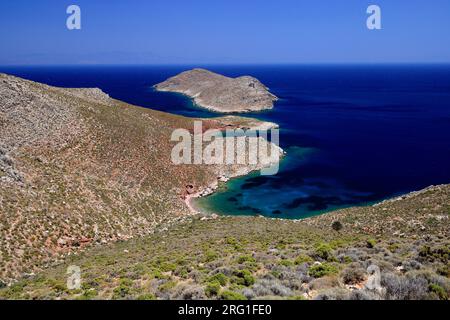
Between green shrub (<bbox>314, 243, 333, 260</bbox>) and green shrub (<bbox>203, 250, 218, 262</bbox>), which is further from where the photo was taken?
green shrub (<bbox>203, 250, 218, 262</bbox>)

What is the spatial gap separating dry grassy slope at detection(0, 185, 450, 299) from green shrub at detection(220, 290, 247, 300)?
3cm

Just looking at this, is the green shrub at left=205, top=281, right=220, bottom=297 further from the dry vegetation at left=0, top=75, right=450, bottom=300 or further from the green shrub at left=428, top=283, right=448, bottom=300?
the green shrub at left=428, top=283, right=448, bottom=300

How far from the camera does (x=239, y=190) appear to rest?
211ft

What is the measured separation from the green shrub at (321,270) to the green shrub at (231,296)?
4.35m

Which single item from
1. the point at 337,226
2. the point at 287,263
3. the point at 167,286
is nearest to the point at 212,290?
the point at 167,286

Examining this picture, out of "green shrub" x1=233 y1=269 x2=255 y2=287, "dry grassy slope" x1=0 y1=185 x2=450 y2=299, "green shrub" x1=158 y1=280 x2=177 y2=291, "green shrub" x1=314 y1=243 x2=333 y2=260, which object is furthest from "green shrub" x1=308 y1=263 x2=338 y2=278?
"green shrub" x1=158 y1=280 x2=177 y2=291

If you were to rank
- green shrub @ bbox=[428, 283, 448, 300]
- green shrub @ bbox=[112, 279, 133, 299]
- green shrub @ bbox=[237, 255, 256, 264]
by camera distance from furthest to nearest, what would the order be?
green shrub @ bbox=[237, 255, 256, 264] < green shrub @ bbox=[112, 279, 133, 299] < green shrub @ bbox=[428, 283, 448, 300]

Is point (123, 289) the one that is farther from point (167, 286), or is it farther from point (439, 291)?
point (439, 291)

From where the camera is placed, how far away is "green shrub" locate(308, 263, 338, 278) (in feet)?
56.7

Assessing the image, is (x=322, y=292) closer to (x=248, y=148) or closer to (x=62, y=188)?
(x=62, y=188)

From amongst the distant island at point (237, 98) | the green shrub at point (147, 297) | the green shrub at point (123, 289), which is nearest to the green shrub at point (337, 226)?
the green shrub at point (123, 289)

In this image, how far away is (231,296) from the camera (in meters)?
14.8

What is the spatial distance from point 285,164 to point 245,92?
108 meters

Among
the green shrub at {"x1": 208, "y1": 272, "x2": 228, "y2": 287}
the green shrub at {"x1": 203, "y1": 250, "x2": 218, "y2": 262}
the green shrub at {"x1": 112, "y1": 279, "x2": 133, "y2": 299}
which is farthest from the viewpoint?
the green shrub at {"x1": 203, "y1": 250, "x2": 218, "y2": 262}
